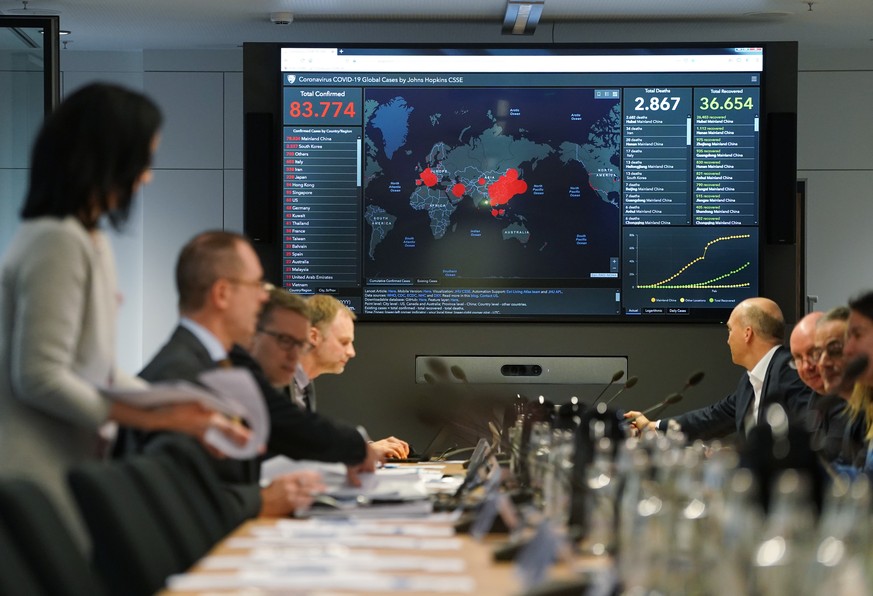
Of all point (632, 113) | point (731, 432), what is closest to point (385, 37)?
point (632, 113)

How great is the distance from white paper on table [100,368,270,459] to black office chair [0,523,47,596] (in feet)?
1.42

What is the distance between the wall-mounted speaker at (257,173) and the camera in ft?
23.4

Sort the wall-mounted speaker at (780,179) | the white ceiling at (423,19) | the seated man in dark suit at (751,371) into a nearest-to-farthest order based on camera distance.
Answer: the seated man in dark suit at (751,371) → the wall-mounted speaker at (780,179) → the white ceiling at (423,19)

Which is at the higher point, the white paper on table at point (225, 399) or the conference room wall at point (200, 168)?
the conference room wall at point (200, 168)

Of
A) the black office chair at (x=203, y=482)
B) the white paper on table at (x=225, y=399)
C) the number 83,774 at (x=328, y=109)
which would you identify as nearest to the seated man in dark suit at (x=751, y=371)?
the number 83,774 at (x=328, y=109)

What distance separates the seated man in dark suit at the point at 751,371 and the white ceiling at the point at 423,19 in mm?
2451

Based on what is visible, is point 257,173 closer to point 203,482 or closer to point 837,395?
point 837,395

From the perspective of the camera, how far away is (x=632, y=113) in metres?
7.16

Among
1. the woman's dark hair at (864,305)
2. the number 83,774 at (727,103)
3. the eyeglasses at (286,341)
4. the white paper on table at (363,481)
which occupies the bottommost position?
the white paper on table at (363,481)

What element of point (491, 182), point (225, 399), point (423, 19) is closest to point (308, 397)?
point (491, 182)

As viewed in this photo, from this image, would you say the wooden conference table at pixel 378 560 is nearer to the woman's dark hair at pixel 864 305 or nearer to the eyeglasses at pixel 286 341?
the eyeglasses at pixel 286 341

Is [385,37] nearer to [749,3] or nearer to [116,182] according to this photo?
[749,3]

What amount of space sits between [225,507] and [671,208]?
4648 mm

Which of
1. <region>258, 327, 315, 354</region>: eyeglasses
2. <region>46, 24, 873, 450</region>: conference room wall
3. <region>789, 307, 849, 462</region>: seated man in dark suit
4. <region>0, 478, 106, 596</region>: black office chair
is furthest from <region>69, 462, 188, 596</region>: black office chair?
<region>46, 24, 873, 450</region>: conference room wall
